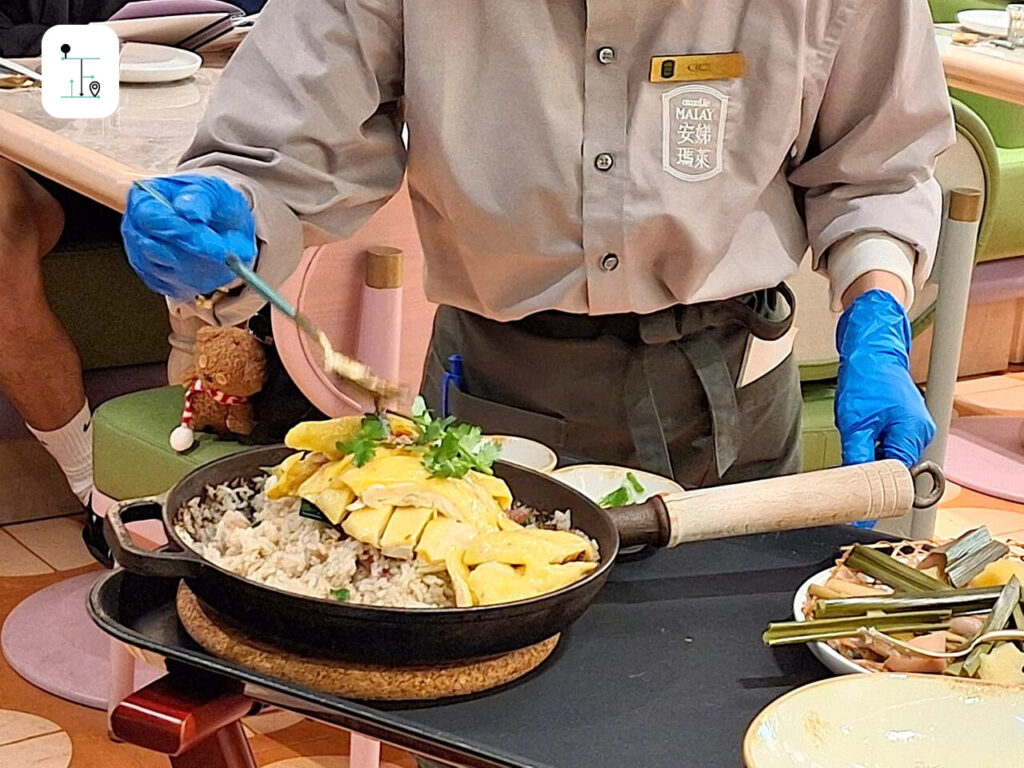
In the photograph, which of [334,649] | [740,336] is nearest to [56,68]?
[740,336]

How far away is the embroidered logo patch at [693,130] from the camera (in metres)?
1.47

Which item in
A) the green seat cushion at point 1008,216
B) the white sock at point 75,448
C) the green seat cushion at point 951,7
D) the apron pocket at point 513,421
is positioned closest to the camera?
the apron pocket at point 513,421

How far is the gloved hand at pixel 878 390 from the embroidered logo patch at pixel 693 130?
8.1 inches

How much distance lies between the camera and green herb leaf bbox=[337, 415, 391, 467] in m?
1.12

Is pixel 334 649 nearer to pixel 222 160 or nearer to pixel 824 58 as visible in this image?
pixel 222 160

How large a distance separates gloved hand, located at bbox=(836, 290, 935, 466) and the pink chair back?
87 centimetres

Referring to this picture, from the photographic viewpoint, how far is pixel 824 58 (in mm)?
1506

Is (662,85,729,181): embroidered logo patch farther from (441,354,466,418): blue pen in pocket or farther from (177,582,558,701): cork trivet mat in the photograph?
(177,582,558,701): cork trivet mat

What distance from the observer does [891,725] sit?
92 centimetres

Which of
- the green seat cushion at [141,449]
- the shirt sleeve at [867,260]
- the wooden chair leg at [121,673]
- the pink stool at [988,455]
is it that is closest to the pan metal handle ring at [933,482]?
the shirt sleeve at [867,260]

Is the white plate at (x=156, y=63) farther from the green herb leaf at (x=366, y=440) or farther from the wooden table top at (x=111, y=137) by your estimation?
the green herb leaf at (x=366, y=440)

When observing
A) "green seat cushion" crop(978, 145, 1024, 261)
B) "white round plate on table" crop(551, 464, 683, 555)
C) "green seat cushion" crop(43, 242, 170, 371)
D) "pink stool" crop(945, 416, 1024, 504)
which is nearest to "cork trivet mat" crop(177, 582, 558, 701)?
"white round plate on table" crop(551, 464, 683, 555)

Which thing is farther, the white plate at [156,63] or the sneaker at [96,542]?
the sneaker at [96,542]

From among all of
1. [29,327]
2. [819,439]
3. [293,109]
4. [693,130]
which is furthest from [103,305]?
[693,130]
